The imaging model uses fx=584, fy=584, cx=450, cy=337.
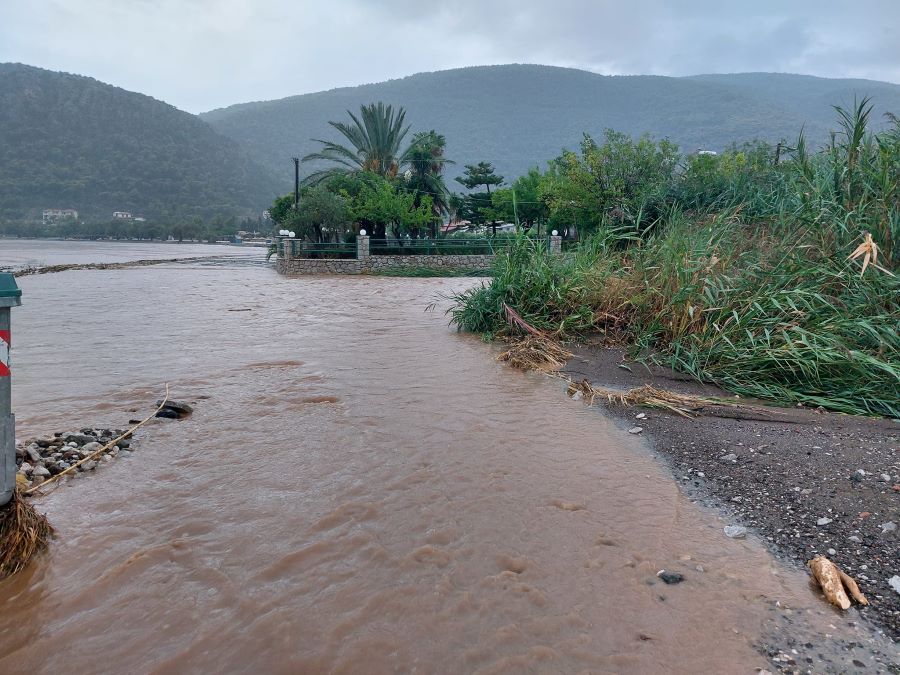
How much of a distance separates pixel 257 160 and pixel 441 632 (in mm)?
158008

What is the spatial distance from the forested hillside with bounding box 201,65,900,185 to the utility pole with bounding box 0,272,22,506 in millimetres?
134483

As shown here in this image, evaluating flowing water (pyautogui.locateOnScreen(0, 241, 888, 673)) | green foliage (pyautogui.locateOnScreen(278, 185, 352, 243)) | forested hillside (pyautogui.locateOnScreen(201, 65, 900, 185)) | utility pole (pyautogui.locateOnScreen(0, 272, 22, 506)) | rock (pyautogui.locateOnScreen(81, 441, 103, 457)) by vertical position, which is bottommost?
flowing water (pyautogui.locateOnScreen(0, 241, 888, 673))

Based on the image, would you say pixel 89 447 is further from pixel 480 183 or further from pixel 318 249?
pixel 480 183

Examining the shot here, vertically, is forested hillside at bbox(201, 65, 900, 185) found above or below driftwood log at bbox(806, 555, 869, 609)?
above

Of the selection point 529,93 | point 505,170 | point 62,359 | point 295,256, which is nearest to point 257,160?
point 505,170

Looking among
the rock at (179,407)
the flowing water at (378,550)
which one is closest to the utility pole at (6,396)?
the flowing water at (378,550)

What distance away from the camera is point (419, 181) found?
3900 centimetres

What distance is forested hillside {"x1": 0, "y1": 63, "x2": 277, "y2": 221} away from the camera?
344 feet

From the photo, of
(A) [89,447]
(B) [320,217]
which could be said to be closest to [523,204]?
(B) [320,217]

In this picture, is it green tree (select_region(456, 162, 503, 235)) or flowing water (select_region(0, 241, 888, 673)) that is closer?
flowing water (select_region(0, 241, 888, 673))

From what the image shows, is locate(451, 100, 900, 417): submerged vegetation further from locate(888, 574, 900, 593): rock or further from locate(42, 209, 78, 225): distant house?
locate(42, 209, 78, 225): distant house

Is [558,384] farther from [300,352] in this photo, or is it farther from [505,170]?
[505,170]

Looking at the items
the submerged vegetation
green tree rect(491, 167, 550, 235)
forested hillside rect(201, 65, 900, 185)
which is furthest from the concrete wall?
forested hillside rect(201, 65, 900, 185)

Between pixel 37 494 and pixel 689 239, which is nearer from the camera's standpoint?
pixel 37 494
